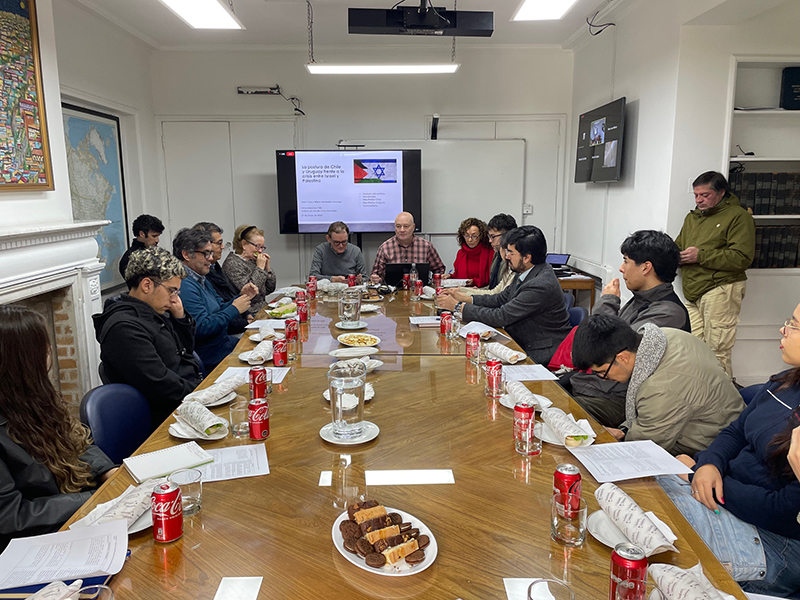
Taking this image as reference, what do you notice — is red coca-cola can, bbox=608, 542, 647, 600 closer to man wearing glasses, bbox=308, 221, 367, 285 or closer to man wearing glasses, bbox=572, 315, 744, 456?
man wearing glasses, bbox=572, 315, 744, 456

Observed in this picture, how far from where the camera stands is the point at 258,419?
5.32 ft

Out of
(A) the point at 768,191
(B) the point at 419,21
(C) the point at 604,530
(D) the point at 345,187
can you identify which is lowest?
(C) the point at 604,530

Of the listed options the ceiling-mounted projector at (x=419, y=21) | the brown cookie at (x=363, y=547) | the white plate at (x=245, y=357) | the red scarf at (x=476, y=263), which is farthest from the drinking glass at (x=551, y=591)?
the red scarf at (x=476, y=263)

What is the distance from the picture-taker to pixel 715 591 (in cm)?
92

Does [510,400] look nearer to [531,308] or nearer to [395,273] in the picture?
[531,308]

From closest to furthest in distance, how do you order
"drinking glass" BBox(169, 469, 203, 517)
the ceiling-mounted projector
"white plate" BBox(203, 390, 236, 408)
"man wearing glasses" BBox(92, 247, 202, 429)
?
"drinking glass" BBox(169, 469, 203, 517) → "white plate" BBox(203, 390, 236, 408) → "man wearing glasses" BBox(92, 247, 202, 429) → the ceiling-mounted projector

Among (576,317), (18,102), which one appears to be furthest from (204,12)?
(576,317)

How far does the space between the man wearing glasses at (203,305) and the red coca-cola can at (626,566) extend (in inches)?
109

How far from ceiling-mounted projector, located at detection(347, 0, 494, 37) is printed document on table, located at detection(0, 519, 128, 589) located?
347 cm

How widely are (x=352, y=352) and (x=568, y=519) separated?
1451 mm

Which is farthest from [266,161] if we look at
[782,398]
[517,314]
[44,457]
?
[782,398]

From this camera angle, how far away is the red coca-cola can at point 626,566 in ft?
2.99

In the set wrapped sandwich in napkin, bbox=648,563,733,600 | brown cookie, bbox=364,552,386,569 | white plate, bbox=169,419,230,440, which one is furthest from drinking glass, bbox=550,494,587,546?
white plate, bbox=169,419,230,440

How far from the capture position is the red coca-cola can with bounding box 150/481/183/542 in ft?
3.72
